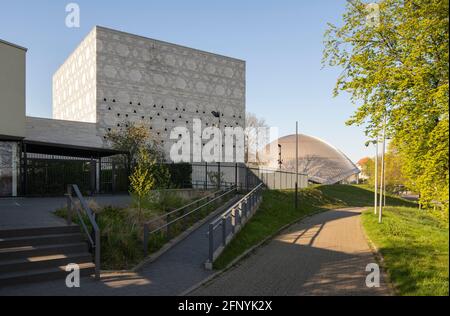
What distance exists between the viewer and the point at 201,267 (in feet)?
31.4

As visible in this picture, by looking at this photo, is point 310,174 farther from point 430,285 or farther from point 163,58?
point 430,285

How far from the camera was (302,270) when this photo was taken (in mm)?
9438

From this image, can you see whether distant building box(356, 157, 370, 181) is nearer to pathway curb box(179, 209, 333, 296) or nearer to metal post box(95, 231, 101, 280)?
pathway curb box(179, 209, 333, 296)

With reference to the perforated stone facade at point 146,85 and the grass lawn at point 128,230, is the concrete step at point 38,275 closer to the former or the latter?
the grass lawn at point 128,230

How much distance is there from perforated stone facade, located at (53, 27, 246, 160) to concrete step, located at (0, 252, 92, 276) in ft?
114

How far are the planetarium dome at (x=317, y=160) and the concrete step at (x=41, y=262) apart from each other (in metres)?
66.3

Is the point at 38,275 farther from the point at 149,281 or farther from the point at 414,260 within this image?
the point at 414,260

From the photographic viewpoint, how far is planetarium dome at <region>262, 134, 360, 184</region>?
78238mm

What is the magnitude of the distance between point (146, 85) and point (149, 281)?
41.3m
